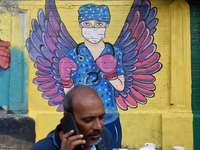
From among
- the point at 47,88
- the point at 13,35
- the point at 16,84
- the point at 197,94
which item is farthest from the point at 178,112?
the point at 13,35

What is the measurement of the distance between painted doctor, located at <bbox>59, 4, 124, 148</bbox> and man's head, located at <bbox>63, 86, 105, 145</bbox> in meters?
3.46

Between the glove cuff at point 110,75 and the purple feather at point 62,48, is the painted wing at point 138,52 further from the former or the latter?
the purple feather at point 62,48

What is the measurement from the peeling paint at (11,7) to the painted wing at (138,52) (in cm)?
269

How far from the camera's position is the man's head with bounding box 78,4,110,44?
16.7 ft

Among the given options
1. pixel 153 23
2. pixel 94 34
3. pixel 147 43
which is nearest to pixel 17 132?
pixel 94 34

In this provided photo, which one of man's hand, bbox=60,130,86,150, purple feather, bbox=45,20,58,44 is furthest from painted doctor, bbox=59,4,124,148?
man's hand, bbox=60,130,86,150

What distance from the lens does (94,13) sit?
5105mm

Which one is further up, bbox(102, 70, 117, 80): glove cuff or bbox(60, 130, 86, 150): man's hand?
bbox(102, 70, 117, 80): glove cuff

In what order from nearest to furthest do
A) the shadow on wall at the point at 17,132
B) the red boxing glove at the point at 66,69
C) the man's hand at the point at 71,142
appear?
the man's hand at the point at 71,142
the shadow on wall at the point at 17,132
the red boxing glove at the point at 66,69

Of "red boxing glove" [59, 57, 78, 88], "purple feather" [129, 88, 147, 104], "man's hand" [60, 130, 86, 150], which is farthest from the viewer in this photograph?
"red boxing glove" [59, 57, 78, 88]

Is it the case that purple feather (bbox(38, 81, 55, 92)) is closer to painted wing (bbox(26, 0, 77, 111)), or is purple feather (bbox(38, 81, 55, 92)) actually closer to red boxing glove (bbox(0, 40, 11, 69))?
painted wing (bbox(26, 0, 77, 111))

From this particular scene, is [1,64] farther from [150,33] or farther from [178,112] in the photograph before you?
[178,112]

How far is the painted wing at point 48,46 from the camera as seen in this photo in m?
5.08

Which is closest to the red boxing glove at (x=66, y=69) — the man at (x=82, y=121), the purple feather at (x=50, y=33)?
the purple feather at (x=50, y=33)
